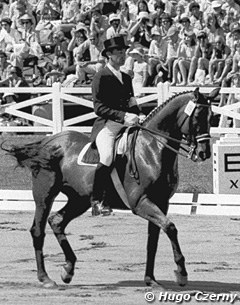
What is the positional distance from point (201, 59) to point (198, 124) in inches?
460

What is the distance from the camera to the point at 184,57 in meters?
23.9

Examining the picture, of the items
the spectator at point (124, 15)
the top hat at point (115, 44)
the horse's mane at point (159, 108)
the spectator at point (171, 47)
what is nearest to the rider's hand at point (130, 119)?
the horse's mane at point (159, 108)

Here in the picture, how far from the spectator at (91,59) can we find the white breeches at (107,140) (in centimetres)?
1157

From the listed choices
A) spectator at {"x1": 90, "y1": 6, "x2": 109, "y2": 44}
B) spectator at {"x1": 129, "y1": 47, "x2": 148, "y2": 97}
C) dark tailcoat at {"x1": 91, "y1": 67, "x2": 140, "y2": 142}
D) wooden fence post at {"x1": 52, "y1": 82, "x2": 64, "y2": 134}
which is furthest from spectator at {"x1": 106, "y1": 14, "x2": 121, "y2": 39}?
dark tailcoat at {"x1": 91, "y1": 67, "x2": 140, "y2": 142}

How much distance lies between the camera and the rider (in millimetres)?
12016

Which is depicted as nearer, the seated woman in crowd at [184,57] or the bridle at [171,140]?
the bridle at [171,140]

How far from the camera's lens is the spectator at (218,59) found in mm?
23094

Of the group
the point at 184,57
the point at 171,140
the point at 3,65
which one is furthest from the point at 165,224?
the point at 3,65

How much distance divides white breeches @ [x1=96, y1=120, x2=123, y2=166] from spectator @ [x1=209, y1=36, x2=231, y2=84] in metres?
11.1

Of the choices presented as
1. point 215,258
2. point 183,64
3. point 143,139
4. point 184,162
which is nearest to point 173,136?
point 143,139

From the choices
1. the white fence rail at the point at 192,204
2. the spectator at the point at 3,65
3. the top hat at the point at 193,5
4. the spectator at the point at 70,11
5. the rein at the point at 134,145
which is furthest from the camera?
the spectator at the point at 70,11

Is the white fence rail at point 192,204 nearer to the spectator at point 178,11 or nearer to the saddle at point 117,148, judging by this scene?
the saddle at point 117,148

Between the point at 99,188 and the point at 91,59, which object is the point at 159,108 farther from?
the point at 91,59

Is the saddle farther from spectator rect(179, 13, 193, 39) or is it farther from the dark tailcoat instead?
spectator rect(179, 13, 193, 39)
